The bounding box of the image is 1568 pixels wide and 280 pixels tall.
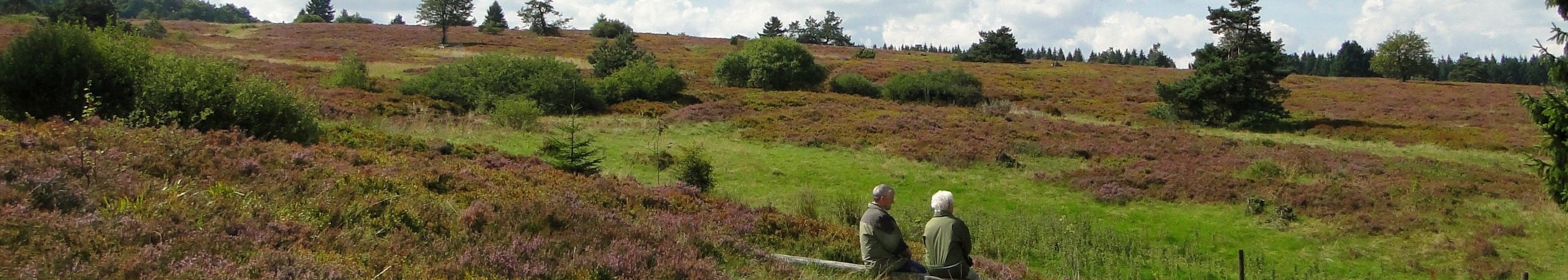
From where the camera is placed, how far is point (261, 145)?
33.2ft

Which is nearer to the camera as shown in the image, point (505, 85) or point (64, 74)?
point (64, 74)

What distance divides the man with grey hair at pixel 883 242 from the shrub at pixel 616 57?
105 feet

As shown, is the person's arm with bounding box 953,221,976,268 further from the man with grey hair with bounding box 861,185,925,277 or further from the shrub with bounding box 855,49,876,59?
the shrub with bounding box 855,49,876,59

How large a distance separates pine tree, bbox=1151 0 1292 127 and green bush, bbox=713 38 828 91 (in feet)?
52.7

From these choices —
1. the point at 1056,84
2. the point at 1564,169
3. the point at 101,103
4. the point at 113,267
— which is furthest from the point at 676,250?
the point at 1056,84

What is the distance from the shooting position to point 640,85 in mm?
35156

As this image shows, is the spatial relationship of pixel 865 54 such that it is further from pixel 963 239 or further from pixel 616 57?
pixel 963 239

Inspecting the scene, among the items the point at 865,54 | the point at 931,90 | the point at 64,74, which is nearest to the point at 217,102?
the point at 64,74

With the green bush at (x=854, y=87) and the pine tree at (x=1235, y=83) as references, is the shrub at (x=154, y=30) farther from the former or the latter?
the pine tree at (x=1235, y=83)

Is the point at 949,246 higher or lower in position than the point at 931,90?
lower

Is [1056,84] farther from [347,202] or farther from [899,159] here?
[347,202]

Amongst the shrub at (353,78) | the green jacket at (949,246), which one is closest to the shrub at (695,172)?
the green jacket at (949,246)

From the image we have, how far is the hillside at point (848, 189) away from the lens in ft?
19.9

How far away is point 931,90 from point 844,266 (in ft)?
106
